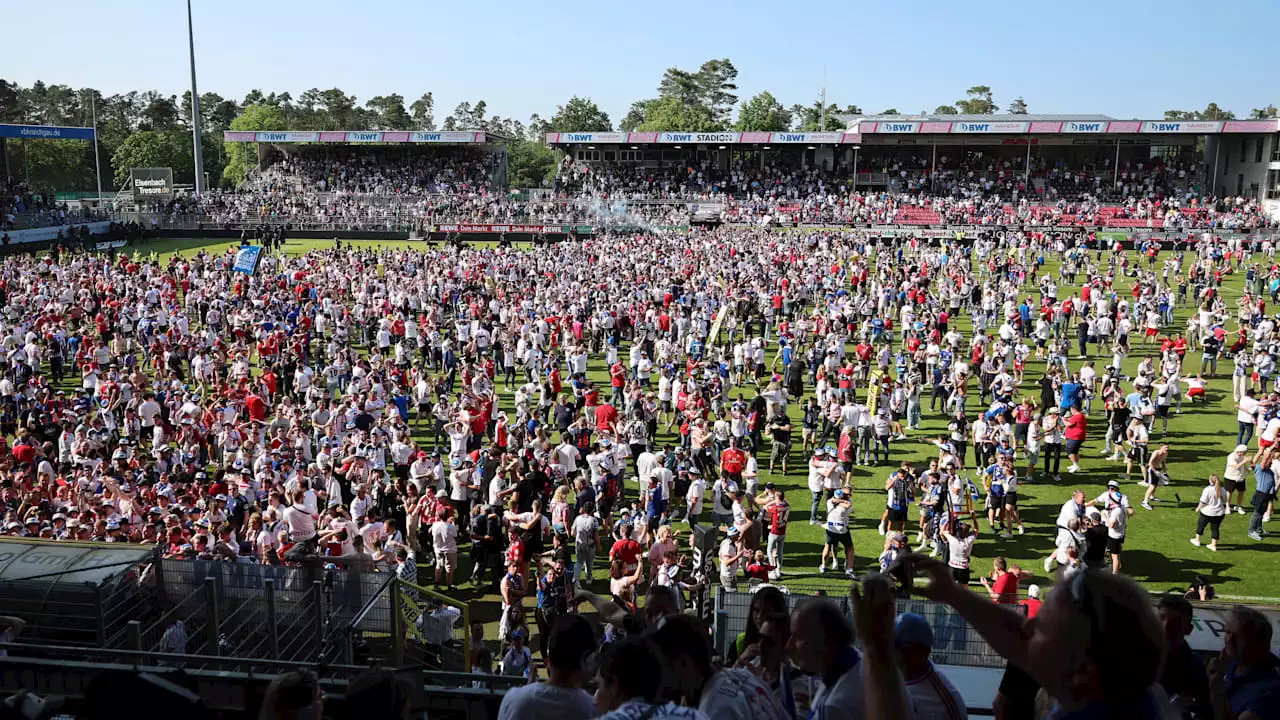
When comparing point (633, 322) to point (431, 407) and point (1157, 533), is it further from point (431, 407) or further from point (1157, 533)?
point (1157, 533)

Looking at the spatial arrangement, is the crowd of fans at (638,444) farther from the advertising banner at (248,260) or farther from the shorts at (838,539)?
the advertising banner at (248,260)

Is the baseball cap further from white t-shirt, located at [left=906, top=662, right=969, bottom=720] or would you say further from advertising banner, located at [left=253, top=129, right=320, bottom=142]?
advertising banner, located at [left=253, top=129, right=320, bottom=142]

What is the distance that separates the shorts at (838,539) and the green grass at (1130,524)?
0.40m

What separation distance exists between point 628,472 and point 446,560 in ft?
15.8

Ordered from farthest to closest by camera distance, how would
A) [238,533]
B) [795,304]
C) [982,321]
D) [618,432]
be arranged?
[795,304], [982,321], [618,432], [238,533]

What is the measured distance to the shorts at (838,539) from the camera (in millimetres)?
11375

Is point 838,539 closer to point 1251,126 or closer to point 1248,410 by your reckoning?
point 1248,410

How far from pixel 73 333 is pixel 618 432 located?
16781mm

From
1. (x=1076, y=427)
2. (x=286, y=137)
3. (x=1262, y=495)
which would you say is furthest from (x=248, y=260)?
(x=286, y=137)

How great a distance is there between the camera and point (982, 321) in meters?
23.6

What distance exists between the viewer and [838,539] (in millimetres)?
11469

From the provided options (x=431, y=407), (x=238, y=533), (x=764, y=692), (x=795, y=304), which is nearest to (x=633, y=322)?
(x=795, y=304)

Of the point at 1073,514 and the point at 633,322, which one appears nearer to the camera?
the point at 1073,514

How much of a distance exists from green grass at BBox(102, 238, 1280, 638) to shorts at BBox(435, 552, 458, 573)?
335 millimetres
